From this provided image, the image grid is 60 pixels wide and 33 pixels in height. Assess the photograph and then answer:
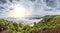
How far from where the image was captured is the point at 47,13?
6.32m

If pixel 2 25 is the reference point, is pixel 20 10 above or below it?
above

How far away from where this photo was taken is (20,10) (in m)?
6.39

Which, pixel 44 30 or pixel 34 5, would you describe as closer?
pixel 44 30

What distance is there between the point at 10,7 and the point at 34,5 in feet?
2.61

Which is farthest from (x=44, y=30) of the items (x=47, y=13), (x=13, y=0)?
(x=13, y=0)

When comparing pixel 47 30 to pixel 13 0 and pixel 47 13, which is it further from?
pixel 13 0

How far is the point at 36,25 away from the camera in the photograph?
6.23 m

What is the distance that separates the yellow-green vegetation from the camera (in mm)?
6062

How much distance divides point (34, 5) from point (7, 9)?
0.90 metres

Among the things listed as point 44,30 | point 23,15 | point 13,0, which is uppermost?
point 13,0

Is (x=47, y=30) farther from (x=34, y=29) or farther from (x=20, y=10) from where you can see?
(x=20, y=10)

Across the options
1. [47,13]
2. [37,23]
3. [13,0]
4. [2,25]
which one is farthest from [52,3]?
[2,25]

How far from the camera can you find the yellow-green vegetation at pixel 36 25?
606 centimetres

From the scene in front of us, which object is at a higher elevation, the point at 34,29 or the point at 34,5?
the point at 34,5
